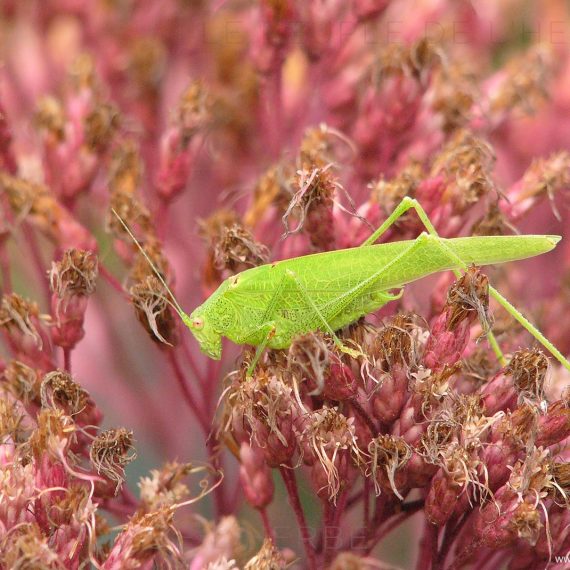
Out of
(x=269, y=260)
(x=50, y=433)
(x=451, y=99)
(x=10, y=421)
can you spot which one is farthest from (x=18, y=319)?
(x=451, y=99)

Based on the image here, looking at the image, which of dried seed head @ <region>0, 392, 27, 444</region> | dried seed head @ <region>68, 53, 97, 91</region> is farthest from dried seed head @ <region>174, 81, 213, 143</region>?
dried seed head @ <region>0, 392, 27, 444</region>

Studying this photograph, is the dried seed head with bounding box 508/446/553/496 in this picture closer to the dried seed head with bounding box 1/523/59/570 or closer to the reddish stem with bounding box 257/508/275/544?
the reddish stem with bounding box 257/508/275/544

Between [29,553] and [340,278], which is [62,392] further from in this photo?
[340,278]

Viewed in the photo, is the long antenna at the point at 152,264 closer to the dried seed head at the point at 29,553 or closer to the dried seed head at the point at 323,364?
the dried seed head at the point at 323,364

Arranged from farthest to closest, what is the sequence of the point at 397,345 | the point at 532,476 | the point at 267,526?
1. the point at 267,526
2. the point at 397,345
3. the point at 532,476

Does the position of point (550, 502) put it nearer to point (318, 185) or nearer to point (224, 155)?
point (318, 185)
